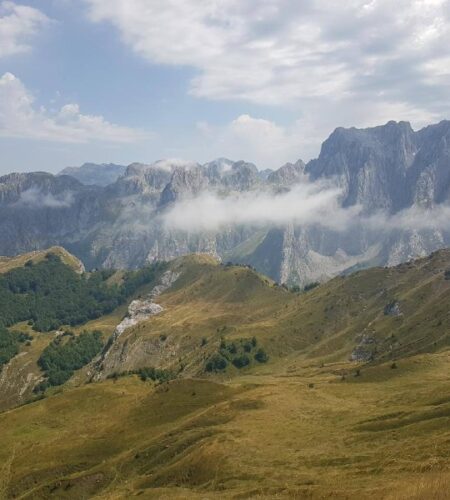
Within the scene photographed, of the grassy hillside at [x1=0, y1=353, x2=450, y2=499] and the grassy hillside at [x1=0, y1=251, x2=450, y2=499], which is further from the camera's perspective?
the grassy hillside at [x1=0, y1=353, x2=450, y2=499]

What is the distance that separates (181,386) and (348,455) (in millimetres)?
90272

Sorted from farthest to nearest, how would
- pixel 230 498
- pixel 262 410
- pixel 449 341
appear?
1. pixel 449 341
2. pixel 262 410
3. pixel 230 498

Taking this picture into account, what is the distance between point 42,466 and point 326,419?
221 feet

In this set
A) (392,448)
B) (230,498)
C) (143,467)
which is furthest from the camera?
(143,467)

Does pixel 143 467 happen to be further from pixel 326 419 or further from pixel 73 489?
pixel 326 419

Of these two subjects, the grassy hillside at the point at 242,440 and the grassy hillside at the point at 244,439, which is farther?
the grassy hillside at the point at 242,440

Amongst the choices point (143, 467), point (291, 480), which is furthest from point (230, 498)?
point (143, 467)

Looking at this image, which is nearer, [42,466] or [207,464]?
[207,464]

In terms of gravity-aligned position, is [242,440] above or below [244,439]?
above

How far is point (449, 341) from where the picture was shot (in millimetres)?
179000

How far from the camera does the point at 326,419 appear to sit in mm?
106875

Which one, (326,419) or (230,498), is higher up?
(230,498)

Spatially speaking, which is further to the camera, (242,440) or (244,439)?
(244,439)

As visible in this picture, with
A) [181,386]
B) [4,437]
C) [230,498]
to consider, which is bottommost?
[4,437]
